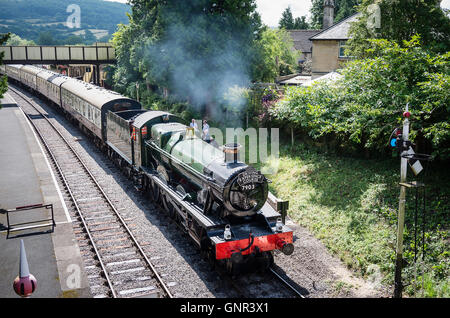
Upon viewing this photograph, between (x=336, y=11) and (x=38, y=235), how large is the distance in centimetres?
6540

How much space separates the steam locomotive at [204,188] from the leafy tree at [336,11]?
51.6 meters

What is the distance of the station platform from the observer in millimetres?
8914

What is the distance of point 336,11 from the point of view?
6600cm

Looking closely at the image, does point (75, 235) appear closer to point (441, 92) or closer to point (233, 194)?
point (233, 194)

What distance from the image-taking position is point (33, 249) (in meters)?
10.5

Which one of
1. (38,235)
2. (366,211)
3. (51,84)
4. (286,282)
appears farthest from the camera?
(51,84)

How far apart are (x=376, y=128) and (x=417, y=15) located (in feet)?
20.7

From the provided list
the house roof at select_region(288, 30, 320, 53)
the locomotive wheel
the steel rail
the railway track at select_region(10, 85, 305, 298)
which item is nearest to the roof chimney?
the house roof at select_region(288, 30, 320, 53)

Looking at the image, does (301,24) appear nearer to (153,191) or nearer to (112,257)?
(153,191)

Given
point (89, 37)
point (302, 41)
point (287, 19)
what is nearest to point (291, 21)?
point (287, 19)

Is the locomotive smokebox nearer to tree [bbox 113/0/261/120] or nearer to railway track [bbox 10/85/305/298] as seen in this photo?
railway track [bbox 10/85/305/298]

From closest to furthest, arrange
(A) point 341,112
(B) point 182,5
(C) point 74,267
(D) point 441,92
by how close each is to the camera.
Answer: (C) point 74,267 → (D) point 441,92 → (A) point 341,112 → (B) point 182,5

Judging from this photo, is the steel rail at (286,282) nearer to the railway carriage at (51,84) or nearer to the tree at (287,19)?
the railway carriage at (51,84)

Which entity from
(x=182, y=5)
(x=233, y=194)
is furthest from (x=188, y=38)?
(x=233, y=194)
